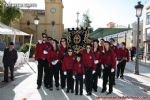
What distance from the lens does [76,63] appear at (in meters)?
12.1

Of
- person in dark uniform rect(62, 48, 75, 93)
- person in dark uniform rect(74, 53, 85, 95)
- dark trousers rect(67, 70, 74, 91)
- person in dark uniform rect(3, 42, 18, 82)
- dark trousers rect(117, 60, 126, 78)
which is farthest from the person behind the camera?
dark trousers rect(117, 60, 126, 78)

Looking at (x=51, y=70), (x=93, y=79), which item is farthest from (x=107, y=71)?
(x=51, y=70)

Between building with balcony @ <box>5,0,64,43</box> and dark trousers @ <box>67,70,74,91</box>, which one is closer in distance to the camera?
dark trousers @ <box>67,70,74,91</box>

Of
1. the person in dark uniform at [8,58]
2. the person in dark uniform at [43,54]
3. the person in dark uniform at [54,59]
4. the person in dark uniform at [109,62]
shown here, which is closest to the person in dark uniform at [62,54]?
the person in dark uniform at [54,59]

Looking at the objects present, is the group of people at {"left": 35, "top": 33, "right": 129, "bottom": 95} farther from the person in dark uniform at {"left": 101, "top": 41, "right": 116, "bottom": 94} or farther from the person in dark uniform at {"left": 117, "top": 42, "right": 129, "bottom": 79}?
the person in dark uniform at {"left": 117, "top": 42, "right": 129, "bottom": 79}

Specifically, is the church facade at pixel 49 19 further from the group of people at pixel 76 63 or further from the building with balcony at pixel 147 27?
the group of people at pixel 76 63

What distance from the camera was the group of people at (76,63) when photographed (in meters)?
12.2

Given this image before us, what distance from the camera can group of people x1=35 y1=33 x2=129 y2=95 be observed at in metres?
12.2

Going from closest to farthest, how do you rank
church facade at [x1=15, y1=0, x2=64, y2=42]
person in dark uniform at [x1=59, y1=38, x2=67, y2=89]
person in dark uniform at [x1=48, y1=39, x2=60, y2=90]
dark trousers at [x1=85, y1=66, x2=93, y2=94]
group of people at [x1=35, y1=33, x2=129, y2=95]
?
group of people at [x1=35, y1=33, x2=129, y2=95] < dark trousers at [x1=85, y1=66, x2=93, y2=94] < person in dark uniform at [x1=48, y1=39, x2=60, y2=90] < person in dark uniform at [x1=59, y1=38, x2=67, y2=89] < church facade at [x1=15, y1=0, x2=64, y2=42]

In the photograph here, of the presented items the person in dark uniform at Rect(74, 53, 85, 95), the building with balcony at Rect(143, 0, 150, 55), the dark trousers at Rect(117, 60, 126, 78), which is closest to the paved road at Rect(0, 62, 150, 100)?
the person in dark uniform at Rect(74, 53, 85, 95)

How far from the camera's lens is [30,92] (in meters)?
12.6

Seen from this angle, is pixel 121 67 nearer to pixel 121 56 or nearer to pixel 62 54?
pixel 121 56

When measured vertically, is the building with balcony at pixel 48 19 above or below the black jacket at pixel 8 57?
above

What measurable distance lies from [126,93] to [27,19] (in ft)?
193
